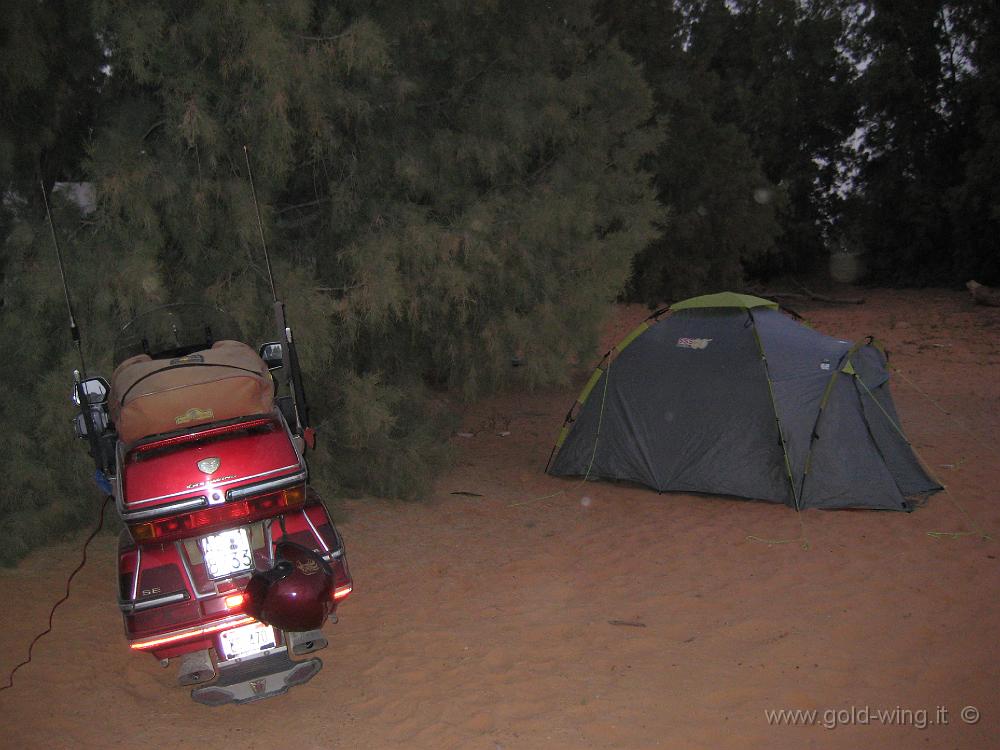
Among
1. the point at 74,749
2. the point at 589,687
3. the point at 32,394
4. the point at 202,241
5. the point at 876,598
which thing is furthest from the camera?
the point at 202,241

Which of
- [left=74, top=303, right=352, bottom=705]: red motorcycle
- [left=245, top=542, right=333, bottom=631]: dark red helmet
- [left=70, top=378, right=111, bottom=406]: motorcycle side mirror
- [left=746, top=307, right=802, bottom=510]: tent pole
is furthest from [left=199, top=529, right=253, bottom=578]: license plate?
[left=746, top=307, right=802, bottom=510]: tent pole

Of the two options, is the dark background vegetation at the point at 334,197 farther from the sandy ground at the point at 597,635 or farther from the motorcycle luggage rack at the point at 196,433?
the motorcycle luggage rack at the point at 196,433

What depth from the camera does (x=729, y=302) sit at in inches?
327

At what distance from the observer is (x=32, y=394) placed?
6750mm

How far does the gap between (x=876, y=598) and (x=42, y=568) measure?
5986 millimetres

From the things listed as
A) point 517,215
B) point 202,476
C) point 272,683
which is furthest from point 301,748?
point 517,215

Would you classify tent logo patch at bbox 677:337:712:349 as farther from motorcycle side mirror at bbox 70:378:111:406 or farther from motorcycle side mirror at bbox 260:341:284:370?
motorcycle side mirror at bbox 70:378:111:406

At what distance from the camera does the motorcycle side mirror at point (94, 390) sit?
175 inches

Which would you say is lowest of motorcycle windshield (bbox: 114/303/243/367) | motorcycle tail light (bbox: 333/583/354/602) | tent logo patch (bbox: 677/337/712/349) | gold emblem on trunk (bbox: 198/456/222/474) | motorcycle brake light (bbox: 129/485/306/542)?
motorcycle tail light (bbox: 333/583/354/602)

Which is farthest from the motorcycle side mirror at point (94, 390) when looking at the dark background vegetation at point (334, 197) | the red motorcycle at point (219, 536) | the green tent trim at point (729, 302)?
the green tent trim at point (729, 302)

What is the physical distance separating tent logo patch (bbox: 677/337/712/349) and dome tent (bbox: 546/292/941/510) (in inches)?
0.6

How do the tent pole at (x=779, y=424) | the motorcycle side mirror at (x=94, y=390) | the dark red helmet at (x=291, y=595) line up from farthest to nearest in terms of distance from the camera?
1. the tent pole at (x=779, y=424)
2. the motorcycle side mirror at (x=94, y=390)
3. the dark red helmet at (x=291, y=595)

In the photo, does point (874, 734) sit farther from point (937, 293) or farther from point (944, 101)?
point (944, 101)

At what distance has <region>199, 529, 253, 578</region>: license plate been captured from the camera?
4.00 meters
